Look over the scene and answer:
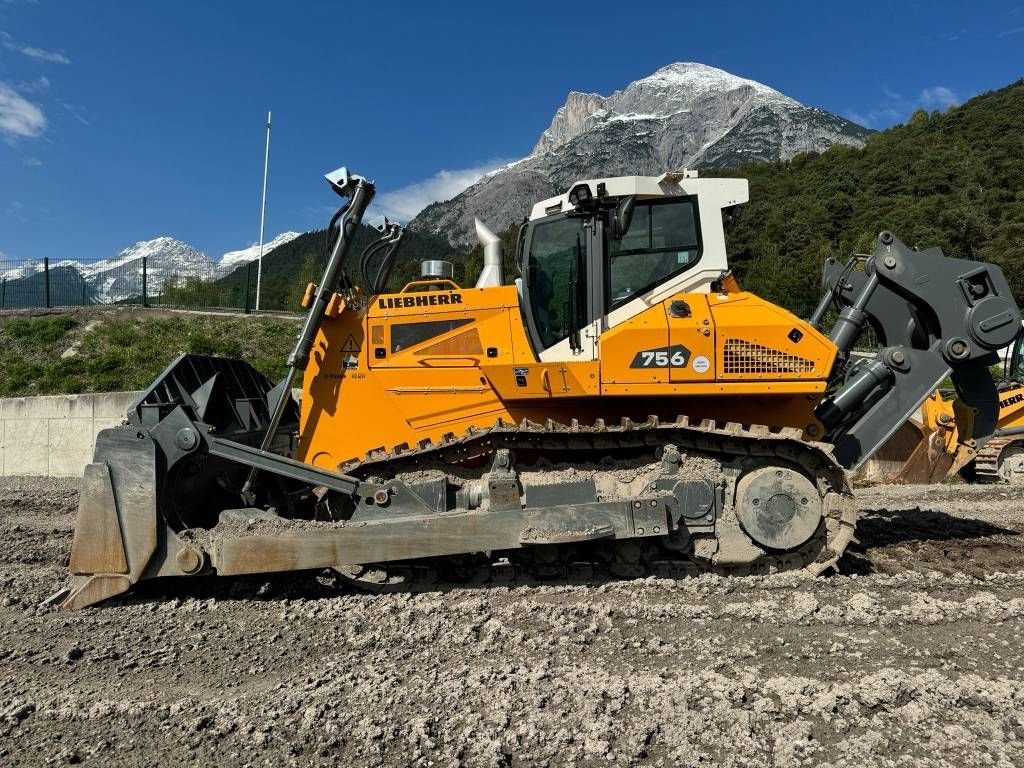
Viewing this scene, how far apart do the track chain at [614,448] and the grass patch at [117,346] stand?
42.0 feet

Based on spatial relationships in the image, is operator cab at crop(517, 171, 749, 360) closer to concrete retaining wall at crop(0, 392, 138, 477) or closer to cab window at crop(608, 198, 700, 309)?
cab window at crop(608, 198, 700, 309)

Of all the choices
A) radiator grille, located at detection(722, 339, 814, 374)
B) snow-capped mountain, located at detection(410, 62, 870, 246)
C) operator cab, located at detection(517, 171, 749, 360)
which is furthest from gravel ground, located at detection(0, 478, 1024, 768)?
snow-capped mountain, located at detection(410, 62, 870, 246)

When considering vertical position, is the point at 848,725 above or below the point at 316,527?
below

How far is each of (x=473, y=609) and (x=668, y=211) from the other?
3215mm

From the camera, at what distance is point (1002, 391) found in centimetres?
1089

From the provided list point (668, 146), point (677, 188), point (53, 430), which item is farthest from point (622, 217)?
point (668, 146)

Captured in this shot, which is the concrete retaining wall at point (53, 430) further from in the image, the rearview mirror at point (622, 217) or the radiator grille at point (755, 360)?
the radiator grille at point (755, 360)

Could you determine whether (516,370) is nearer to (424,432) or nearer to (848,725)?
(424,432)

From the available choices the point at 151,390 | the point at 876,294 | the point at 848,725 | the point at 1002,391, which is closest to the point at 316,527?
the point at 151,390

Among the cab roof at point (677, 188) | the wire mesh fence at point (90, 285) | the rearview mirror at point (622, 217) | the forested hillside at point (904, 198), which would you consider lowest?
the rearview mirror at point (622, 217)

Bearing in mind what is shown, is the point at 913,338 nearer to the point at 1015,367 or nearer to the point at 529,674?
the point at 529,674

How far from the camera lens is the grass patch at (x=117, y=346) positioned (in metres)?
15.5

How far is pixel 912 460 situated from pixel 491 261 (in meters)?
8.01

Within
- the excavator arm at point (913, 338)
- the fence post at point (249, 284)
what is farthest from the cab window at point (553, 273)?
the fence post at point (249, 284)
